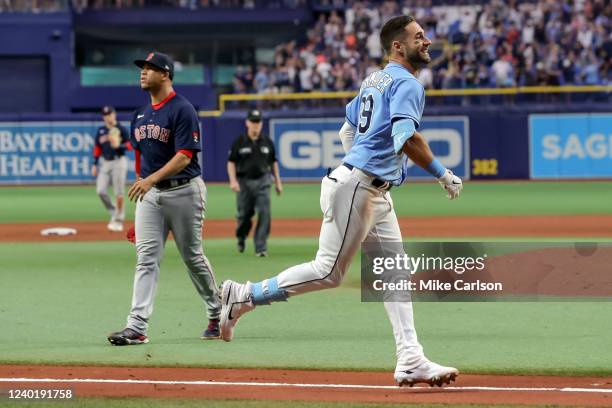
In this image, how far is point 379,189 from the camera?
7406mm

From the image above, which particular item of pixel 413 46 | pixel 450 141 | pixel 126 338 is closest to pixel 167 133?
pixel 126 338

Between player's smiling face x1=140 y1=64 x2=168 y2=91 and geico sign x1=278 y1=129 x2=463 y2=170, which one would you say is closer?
player's smiling face x1=140 y1=64 x2=168 y2=91

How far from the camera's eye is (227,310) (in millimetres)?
8188

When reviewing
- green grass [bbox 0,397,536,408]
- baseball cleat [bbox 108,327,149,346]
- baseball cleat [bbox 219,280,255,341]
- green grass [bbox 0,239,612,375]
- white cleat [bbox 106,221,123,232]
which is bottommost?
white cleat [bbox 106,221,123,232]

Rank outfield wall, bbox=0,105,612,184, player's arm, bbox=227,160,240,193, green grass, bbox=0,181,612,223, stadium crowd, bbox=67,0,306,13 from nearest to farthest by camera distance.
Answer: player's arm, bbox=227,160,240,193, green grass, bbox=0,181,612,223, outfield wall, bbox=0,105,612,184, stadium crowd, bbox=67,0,306,13

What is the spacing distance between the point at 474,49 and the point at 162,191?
2791cm

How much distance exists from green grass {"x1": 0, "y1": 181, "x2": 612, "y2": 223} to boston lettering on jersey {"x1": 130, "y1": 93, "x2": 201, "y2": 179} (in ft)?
45.7

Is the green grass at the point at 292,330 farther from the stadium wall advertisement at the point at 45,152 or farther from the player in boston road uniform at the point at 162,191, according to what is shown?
the stadium wall advertisement at the point at 45,152

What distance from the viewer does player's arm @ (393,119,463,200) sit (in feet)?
22.8

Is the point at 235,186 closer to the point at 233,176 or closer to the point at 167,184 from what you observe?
the point at 233,176

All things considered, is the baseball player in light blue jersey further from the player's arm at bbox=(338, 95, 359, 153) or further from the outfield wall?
the outfield wall

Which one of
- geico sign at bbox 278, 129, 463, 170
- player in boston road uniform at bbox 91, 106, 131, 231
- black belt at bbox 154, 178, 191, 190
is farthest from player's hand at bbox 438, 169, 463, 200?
geico sign at bbox 278, 129, 463, 170

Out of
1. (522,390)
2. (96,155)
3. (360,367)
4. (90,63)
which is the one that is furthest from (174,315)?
(90,63)

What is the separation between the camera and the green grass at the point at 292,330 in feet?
27.6
